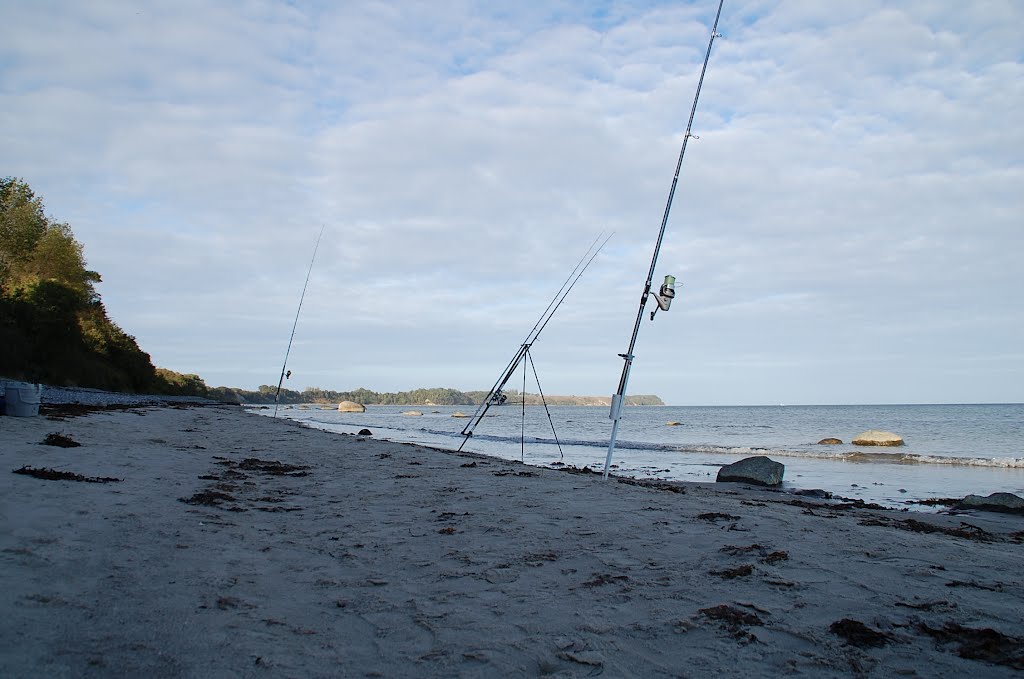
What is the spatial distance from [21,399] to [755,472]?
13.7 metres

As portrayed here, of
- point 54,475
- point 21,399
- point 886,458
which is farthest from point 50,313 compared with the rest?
point 886,458

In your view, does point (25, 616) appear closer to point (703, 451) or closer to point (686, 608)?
point (686, 608)

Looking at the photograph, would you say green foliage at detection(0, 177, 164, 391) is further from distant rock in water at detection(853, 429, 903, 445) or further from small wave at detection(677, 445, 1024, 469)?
distant rock in water at detection(853, 429, 903, 445)

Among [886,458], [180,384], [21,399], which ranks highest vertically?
[886,458]

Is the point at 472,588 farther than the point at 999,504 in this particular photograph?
No

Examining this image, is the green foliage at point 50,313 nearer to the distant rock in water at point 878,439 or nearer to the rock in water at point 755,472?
the rock in water at point 755,472

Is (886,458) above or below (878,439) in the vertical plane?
below

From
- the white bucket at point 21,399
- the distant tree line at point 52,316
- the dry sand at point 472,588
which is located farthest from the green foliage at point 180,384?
the dry sand at point 472,588

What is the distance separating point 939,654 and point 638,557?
6.38ft

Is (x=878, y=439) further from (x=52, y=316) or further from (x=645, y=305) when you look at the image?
(x=52, y=316)

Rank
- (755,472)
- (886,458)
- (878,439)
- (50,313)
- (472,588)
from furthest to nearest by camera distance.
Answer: (50,313) < (878,439) < (886,458) < (755,472) < (472,588)

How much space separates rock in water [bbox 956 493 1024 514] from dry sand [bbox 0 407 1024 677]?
139 inches

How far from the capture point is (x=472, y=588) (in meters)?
3.69

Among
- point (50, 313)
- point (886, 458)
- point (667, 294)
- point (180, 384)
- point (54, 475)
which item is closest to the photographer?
point (54, 475)
